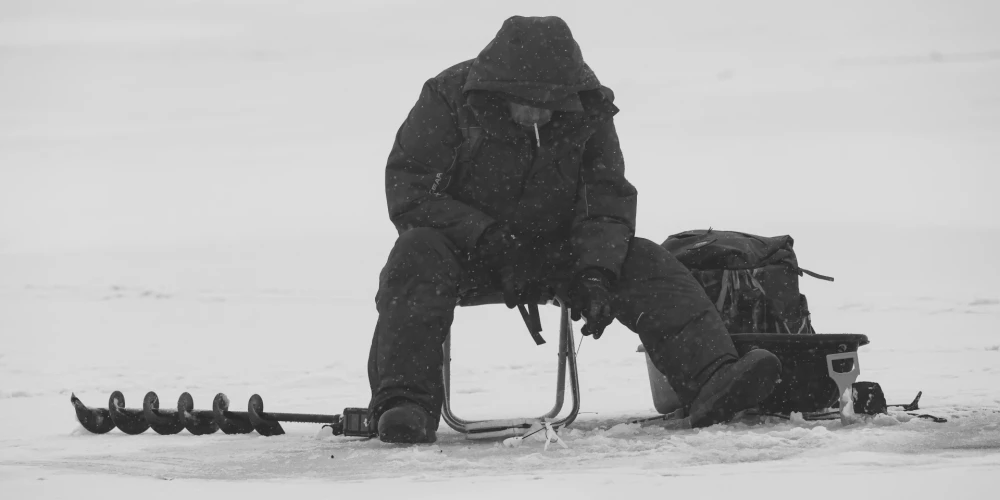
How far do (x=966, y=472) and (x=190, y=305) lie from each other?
9.64 meters

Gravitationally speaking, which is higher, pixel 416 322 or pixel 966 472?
pixel 416 322

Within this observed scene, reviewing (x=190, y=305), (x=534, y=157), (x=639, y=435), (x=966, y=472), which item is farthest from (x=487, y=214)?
(x=190, y=305)

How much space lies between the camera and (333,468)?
3.07 metres

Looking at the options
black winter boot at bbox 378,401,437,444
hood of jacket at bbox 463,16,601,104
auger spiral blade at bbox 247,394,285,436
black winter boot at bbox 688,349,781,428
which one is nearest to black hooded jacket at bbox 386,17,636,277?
hood of jacket at bbox 463,16,601,104

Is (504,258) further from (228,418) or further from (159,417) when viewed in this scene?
(159,417)

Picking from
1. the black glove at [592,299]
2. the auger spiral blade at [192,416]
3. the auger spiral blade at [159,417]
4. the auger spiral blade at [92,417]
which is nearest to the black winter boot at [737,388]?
the black glove at [592,299]

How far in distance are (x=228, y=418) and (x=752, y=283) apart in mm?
1857

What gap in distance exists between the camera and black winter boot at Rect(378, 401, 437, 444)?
3.29 m

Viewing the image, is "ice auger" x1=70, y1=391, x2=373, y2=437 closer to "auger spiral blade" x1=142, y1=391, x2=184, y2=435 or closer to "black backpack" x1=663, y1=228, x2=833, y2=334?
"auger spiral blade" x1=142, y1=391, x2=184, y2=435

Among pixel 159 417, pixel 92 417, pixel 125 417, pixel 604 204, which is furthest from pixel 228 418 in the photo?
pixel 604 204

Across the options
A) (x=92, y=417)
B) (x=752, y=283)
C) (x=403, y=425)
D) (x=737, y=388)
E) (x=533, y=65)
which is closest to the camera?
(x=403, y=425)

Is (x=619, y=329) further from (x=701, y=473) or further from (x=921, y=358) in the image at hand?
(x=701, y=473)

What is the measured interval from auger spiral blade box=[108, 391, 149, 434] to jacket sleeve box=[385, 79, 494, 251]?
1.27 metres

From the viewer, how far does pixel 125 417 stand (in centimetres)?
430
